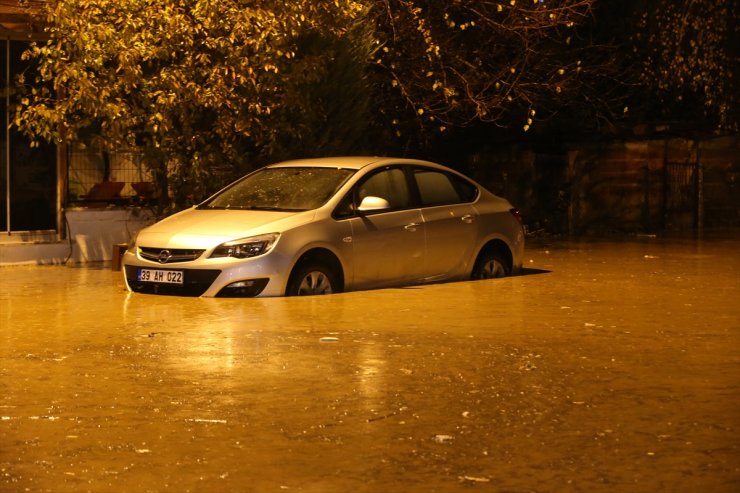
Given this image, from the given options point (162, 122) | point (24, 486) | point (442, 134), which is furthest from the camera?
point (442, 134)

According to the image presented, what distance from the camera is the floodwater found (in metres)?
7.92

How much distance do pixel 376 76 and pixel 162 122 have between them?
6.13m

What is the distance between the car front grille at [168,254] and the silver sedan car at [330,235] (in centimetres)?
1

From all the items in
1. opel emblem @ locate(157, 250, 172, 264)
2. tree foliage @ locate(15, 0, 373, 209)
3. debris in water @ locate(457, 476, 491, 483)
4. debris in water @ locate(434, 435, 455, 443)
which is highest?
tree foliage @ locate(15, 0, 373, 209)

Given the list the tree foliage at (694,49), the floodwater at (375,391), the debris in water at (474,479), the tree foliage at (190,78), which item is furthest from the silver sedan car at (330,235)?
the tree foliage at (694,49)

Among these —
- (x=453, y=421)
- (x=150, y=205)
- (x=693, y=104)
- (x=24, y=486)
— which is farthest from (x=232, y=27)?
(x=693, y=104)

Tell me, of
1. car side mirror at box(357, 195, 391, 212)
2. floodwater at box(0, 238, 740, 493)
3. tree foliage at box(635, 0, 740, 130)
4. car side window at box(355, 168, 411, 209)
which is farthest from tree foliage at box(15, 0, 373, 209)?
tree foliage at box(635, 0, 740, 130)

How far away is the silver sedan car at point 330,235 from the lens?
50.6 ft

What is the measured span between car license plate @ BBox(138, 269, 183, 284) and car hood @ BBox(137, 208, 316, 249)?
0.84ft

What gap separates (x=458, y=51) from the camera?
25531 millimetres

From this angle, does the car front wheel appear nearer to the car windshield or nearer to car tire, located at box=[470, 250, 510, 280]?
car tire, located at box=[470, 250, 510, 280]

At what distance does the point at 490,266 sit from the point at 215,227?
12.5 feet

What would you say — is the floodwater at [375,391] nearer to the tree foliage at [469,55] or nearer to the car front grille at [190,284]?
the car front grille at [190,284]

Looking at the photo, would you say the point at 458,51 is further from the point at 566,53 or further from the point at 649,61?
the point at 649,61
